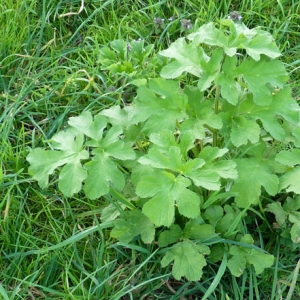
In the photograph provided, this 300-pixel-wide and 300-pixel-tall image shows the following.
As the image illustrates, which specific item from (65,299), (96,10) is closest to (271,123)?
(65,299)

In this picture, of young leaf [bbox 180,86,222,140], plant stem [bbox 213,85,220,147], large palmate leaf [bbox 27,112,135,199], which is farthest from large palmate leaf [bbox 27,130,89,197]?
plant stem [bbox 213,85,220,147]

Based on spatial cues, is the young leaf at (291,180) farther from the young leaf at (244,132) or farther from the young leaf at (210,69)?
the young leaf at (210,69)

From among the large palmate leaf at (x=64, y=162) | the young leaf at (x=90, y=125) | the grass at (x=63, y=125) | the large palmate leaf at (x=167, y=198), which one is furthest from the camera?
the grass at (x=63, y=125)

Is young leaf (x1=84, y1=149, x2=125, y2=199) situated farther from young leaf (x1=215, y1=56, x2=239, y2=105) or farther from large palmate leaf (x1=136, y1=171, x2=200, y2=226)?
young leaf (x1=215, y1=56, x2=239, y2=105)

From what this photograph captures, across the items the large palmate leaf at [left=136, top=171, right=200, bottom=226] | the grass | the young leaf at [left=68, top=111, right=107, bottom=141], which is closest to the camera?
the large palmate leaf at [left=136, top=171, right=200, bottom=226]

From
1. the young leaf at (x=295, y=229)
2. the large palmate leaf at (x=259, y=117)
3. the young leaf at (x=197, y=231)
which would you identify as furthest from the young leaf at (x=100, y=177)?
the young leaf at (x=295, y=229)

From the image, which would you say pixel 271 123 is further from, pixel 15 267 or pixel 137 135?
pixel 15 267
